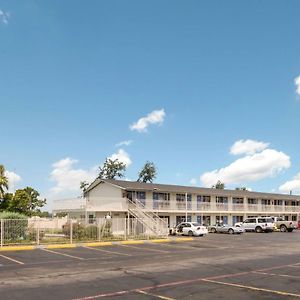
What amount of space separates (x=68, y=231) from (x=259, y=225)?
28.5 metres

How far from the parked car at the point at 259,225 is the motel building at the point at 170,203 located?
4.84 metres

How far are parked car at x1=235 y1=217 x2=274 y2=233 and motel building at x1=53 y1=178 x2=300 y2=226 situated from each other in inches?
190

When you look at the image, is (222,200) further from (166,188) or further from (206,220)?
(166,188)

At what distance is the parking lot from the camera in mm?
11477

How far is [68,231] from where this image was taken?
30.5m

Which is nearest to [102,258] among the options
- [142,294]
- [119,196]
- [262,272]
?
[262,272]

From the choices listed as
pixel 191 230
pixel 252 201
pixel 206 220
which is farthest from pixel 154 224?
pixel 252 201

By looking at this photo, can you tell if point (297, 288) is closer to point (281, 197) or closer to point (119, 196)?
point (119, 196)

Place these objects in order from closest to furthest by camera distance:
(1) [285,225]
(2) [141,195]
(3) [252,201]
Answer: (2) [141,195] → (1) [285,225] → (3) [252,201]

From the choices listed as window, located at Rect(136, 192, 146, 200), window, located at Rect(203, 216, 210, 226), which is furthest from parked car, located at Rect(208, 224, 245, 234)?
window, located at Rect(136, 192, 146, 200)

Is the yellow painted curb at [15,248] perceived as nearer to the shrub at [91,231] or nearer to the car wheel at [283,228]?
the shrub at [91,231]

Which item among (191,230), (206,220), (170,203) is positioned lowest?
(191,230)

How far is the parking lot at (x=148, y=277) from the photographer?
11.5 meters

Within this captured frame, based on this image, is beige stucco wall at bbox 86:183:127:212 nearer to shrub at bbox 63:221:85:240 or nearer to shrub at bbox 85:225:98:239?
shrub at bbox 85:225:98:239
